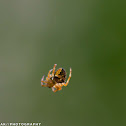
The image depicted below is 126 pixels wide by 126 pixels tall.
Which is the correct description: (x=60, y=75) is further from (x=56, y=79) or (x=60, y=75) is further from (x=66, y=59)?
(x=66, y=59)

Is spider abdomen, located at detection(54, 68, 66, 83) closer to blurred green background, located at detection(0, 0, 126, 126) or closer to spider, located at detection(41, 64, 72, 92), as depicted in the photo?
spider, located at detection(41, 64, 72, 92)

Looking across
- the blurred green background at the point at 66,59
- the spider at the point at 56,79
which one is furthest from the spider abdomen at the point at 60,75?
the blurred green background at the point at 66,59

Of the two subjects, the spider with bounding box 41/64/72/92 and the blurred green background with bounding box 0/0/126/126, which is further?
the blurred green background with bounding box 0/0/126/126

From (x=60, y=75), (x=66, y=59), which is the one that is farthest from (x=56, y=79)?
(x=66, y=59)

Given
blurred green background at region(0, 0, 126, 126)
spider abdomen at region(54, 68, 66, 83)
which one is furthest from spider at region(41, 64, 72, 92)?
blurred green background at region(0, 0, 126, 126)

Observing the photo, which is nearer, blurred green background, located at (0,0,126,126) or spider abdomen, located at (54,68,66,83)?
spider abdomen, located at (54,68,66,83)

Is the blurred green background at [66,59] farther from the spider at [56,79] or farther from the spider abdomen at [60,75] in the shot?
the spider abdomen at [60,75]

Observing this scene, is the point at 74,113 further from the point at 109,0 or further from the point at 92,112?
the point at 109,0

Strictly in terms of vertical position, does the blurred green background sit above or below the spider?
above
